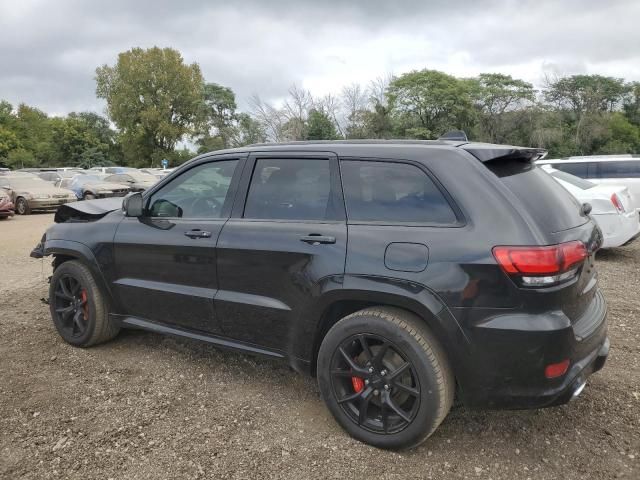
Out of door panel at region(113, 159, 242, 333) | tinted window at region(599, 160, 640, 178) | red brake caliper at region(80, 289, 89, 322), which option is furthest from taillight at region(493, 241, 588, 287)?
tinted window at region(599, 160, 640, 178)

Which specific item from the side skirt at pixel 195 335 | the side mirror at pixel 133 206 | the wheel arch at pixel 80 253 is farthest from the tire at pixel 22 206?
the side mirror at pixel 133 206

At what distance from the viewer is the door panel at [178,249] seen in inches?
138

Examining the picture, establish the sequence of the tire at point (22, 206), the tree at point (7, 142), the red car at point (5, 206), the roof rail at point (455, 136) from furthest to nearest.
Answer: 1. the tree at point (7, 142)
2. the tire at point (22, 206)
3. the red car at point (5, 206)
4. the roof rail at point (455, 136)

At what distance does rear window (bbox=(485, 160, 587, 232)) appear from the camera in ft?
8.69

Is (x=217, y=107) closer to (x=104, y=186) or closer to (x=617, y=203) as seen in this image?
(x=104, y=186)

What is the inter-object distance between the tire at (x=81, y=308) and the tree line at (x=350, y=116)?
28687 millimetres

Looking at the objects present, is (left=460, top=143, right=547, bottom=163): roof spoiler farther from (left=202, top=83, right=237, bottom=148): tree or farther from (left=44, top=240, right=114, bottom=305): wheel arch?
(left=202, top=83, right=237, bottom=148): tree

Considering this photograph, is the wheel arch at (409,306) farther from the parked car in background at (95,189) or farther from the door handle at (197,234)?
the parked car in background at (95,189)

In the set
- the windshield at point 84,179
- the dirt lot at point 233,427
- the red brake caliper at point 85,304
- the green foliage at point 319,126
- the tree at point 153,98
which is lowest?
the dirt lot at point 233,427

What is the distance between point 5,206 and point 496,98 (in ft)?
135

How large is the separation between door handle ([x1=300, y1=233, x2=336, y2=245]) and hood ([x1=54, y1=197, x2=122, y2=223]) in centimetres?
213

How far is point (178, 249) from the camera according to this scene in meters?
3.61

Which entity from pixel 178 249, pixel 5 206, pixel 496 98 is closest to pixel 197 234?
pixel 178 249

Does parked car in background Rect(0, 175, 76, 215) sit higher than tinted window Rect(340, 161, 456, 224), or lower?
lower
